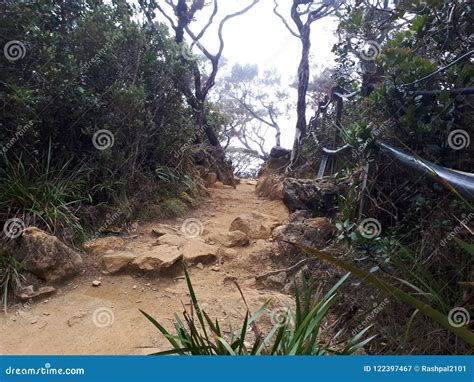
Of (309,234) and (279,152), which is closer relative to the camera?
(309,234)

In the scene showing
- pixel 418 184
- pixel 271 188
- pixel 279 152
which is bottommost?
pixel 271 188

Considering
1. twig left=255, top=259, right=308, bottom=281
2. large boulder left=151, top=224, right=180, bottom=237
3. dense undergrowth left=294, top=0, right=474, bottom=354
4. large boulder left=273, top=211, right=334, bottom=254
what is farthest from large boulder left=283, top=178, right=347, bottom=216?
large boulder left=151, top=224, right=180, bottom=237

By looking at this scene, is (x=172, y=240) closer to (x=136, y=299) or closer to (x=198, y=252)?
(x=198, y=252)

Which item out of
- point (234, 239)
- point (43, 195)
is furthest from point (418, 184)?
point (43, 195)

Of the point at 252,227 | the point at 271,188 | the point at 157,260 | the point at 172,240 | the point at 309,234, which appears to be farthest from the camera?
the point at 271,188

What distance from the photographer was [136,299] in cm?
265

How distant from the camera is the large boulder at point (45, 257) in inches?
109

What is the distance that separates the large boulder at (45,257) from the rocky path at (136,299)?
124mm

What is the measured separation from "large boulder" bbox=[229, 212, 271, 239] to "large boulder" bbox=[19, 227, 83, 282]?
1.72 m

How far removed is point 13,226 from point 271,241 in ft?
7.84

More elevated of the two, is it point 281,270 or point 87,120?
point 87,120

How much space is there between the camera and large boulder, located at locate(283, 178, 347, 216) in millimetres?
3686

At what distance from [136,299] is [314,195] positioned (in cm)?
222

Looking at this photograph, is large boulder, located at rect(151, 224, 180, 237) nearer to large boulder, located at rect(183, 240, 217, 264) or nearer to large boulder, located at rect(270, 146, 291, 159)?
large boulder, located at rect(183, 240, 217, 264)
